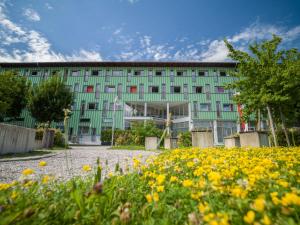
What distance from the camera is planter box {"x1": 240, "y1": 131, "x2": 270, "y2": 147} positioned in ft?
24.7

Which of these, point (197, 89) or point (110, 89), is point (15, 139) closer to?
point (110, 89)

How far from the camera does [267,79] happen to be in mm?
9359

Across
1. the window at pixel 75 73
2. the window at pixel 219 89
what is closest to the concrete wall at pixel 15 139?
the window at pixel 75 73

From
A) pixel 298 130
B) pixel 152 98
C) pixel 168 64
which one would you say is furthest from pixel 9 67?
pixel 298 130

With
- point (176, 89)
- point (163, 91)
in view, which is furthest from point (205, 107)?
point (163, 91)

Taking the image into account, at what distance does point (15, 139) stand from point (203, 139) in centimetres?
999

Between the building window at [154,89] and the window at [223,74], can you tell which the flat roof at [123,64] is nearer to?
the window at [223,74]

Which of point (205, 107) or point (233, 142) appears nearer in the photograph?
point (233, 142)

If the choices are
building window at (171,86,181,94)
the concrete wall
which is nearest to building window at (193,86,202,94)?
building window at (171,86,181,94)

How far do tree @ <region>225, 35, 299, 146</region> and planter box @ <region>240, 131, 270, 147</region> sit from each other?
136 cm

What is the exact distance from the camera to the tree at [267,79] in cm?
878

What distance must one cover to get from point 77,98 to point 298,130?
31.9 meters

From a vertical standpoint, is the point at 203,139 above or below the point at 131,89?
below

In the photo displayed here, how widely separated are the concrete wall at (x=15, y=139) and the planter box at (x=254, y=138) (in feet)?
37.1
